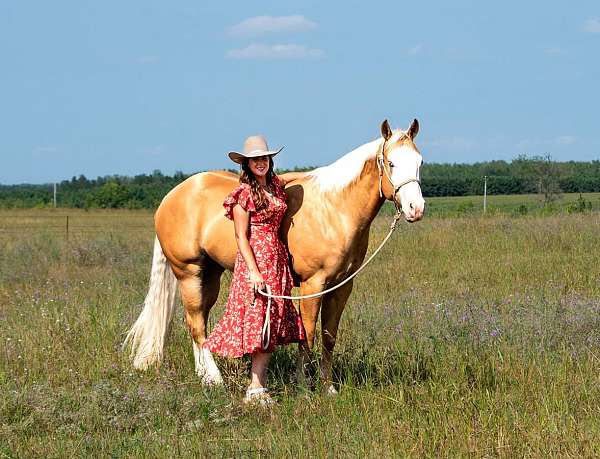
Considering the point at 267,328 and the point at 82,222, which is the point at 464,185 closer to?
A: the point at 82,222

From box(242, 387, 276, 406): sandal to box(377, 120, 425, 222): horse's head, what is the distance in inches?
61.7

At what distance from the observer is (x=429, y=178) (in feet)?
169

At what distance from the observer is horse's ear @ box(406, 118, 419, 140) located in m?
5.03

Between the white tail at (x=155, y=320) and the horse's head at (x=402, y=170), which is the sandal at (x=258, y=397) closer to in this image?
the white tail at (x=155, y=320)

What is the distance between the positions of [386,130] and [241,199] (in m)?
1.06

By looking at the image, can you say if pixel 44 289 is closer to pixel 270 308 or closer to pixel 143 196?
pixel 270 308

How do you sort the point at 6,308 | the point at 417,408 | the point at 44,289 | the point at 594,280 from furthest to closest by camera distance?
1. the point at 44,289
2. the point at 594,280
3. the point at 6,308
4. the point at 417,408

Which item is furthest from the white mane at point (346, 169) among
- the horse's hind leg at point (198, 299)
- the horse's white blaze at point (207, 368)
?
the horse's white blaze at point (207, 368)

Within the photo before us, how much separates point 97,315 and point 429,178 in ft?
149

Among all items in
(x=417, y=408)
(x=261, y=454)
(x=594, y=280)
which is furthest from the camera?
(x=594, y=280)

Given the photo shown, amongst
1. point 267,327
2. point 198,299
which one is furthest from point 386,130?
point 198,299

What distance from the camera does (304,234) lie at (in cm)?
542

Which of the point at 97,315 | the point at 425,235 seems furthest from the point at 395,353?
the point at 425,235

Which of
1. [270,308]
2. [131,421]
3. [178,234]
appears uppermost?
[178,234]
